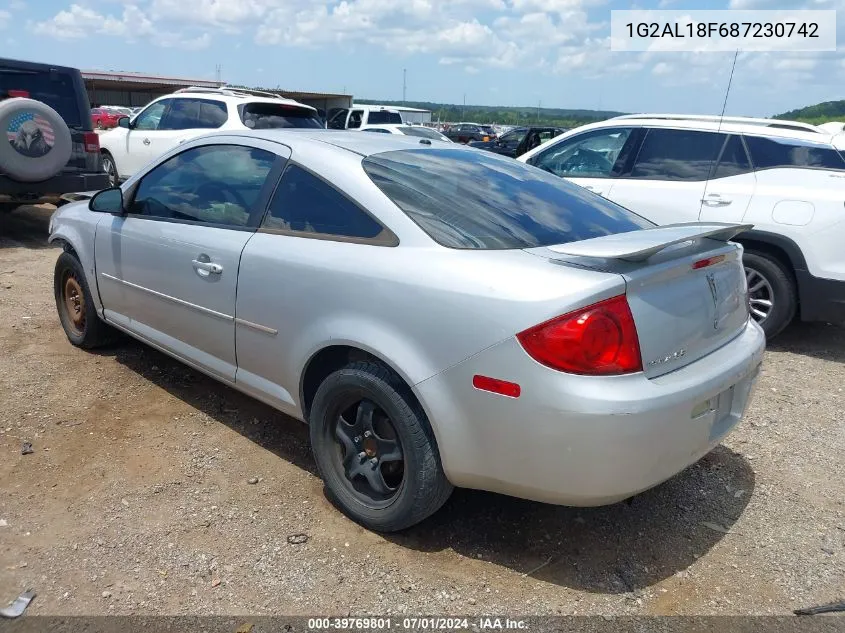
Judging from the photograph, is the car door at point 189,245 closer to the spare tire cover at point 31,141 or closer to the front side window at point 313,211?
the front side window at point 313,211

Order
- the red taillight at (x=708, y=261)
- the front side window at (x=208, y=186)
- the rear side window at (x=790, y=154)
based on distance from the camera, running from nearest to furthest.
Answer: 1. the red taillight at (x=708, y=261)
2. the front side window at (x=208, y=186)
3. the rear side window at (x=790, y=154)

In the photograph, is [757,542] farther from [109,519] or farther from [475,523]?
[109,519]

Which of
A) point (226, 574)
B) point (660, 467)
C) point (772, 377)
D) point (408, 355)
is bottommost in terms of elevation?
point (772, 377)

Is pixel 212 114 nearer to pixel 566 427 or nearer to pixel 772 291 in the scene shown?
pixel 772 291

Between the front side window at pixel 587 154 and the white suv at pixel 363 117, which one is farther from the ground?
the front side window at pixel 587 154

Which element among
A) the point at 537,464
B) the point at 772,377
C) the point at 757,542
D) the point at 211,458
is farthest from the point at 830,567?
the point at 211,458

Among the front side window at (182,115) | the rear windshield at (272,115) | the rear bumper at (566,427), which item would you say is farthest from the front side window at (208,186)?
the front side window at (182,115)

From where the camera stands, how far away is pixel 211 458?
350cm

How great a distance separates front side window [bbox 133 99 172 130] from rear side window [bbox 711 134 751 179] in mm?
7992

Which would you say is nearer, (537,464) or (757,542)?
(537,464)

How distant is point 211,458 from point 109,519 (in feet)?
2.04

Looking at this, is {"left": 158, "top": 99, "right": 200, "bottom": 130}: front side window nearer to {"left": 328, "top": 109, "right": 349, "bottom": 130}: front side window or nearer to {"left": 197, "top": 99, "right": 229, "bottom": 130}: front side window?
{"left": 197, "top": 99, "right": 229, "bottom": 130}: front side window

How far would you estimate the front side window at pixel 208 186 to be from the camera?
3.45 m

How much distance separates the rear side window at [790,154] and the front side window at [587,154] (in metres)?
1.10
